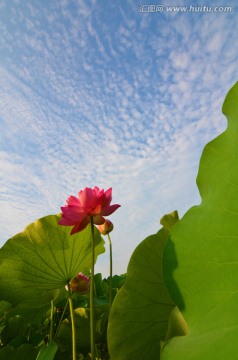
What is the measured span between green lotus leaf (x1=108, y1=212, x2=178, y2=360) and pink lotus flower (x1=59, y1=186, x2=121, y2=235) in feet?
0.98

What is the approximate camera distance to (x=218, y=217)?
0.57 meters

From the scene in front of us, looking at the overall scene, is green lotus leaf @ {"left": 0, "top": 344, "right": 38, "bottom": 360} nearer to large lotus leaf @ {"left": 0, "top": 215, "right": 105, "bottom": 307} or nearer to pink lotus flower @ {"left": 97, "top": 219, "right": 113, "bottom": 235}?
large lotus leaf @ {"left": 0, "top": 215, "right": 105, "bottom": 307}

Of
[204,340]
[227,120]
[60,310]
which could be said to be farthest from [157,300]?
[60,310]

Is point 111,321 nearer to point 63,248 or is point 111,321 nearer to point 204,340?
point 204,340

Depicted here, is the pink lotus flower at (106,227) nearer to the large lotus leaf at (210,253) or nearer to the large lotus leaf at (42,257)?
the large lotus leaf at (42,257)

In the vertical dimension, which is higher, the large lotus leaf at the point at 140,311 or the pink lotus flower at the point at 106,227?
the pink lotus flower at the point at 106,227

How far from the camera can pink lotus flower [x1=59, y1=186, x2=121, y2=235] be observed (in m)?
1.05

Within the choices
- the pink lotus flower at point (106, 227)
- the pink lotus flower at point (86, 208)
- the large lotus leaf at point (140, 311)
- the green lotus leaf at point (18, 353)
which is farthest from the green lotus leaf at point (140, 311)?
the pink lotus flower at point (106, 227)

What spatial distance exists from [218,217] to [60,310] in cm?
141

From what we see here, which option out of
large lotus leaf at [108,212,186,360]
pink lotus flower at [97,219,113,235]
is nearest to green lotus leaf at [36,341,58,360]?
large lotus leaf at [108,212,186,360]

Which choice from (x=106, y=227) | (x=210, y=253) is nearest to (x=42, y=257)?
(x=106, y=227)

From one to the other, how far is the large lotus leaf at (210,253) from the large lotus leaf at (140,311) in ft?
0.75

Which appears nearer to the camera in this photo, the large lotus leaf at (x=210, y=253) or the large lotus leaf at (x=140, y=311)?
the large lotus leaf at (x=210, y=253)

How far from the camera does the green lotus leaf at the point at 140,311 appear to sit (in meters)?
0.79
